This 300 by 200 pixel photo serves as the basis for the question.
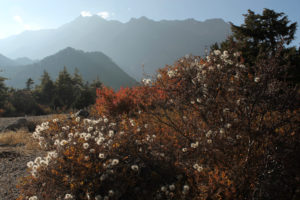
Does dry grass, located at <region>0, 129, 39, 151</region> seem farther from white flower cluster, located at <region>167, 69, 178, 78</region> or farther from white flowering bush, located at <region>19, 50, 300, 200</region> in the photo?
white flower cluster, located at <region>167, 69, 178, 78</region>

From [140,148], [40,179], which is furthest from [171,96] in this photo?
[40,179]

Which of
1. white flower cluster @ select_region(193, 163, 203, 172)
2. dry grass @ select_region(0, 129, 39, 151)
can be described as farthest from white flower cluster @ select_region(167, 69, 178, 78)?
dry grass @ select_region(0, 129, 39, 151)

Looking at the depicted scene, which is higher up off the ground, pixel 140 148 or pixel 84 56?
pixel 84 56

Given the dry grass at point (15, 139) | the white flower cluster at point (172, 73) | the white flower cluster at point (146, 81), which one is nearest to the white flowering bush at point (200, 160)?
the white flower cluster at point (172, 73)

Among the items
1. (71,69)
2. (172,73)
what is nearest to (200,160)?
(172,73)

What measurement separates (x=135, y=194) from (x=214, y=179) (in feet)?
3.53

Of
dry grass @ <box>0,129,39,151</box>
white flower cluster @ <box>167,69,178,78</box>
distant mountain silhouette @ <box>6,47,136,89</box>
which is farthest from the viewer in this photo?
distant mountain silhouette @ <box>6,47,136,89</box>

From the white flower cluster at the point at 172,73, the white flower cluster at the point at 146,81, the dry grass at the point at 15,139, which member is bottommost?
the dry grass at the point at 15,139

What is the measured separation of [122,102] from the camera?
21.3 feet

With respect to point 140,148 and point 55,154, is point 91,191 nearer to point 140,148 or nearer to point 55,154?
point 55,154

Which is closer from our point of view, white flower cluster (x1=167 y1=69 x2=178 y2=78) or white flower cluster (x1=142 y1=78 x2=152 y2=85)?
white flower cluster (x1=167 y1=69 x2=178 y2=78)

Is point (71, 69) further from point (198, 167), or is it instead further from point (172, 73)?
point (198, 167)

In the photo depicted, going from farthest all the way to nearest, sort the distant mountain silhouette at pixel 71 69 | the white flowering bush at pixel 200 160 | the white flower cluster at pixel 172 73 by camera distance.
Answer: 1. the distant mountain silhouette at pixel 71 69
2. the white flower cluster at pixel 172 73
3. the white flowering bush at pixel 200 160

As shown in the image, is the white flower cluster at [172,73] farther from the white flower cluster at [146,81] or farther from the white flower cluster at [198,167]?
the white flower cluster at [198,167]
